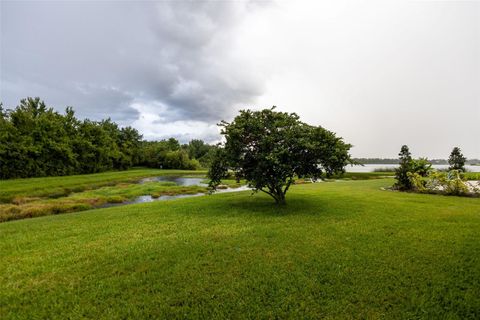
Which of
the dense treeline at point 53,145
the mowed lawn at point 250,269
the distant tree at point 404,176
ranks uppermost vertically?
the dense treeline at point 53,145

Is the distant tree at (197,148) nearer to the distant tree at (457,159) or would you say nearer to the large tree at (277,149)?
the distant tree at (457,159)

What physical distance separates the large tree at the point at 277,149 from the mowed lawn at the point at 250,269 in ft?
7.91

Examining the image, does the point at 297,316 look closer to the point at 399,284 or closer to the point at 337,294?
the point at 337,294

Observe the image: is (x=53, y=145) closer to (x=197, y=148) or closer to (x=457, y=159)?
(x=457, y=159)

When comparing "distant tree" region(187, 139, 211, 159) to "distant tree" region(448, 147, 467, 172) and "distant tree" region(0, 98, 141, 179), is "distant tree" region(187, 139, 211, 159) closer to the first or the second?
"distant tree" region(0, 98, 141, 179)

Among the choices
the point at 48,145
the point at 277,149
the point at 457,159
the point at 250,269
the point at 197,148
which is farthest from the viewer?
the point at 197,148

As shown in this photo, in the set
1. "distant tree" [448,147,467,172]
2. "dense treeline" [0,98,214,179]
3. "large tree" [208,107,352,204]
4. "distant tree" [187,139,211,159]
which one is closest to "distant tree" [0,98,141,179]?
"dense treeline" [0,98,214,179]

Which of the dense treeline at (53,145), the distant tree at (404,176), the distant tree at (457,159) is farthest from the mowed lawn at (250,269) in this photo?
the distant tree at (457,159)

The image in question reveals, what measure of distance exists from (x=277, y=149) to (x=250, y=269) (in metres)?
6.40

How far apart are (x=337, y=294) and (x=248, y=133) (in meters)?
8.46

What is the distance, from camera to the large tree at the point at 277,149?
1090 cm

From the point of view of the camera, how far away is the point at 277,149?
35.4 ft

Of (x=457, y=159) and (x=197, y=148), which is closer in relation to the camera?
(x=457, y=159)

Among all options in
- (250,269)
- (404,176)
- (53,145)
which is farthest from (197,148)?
(250,269)
